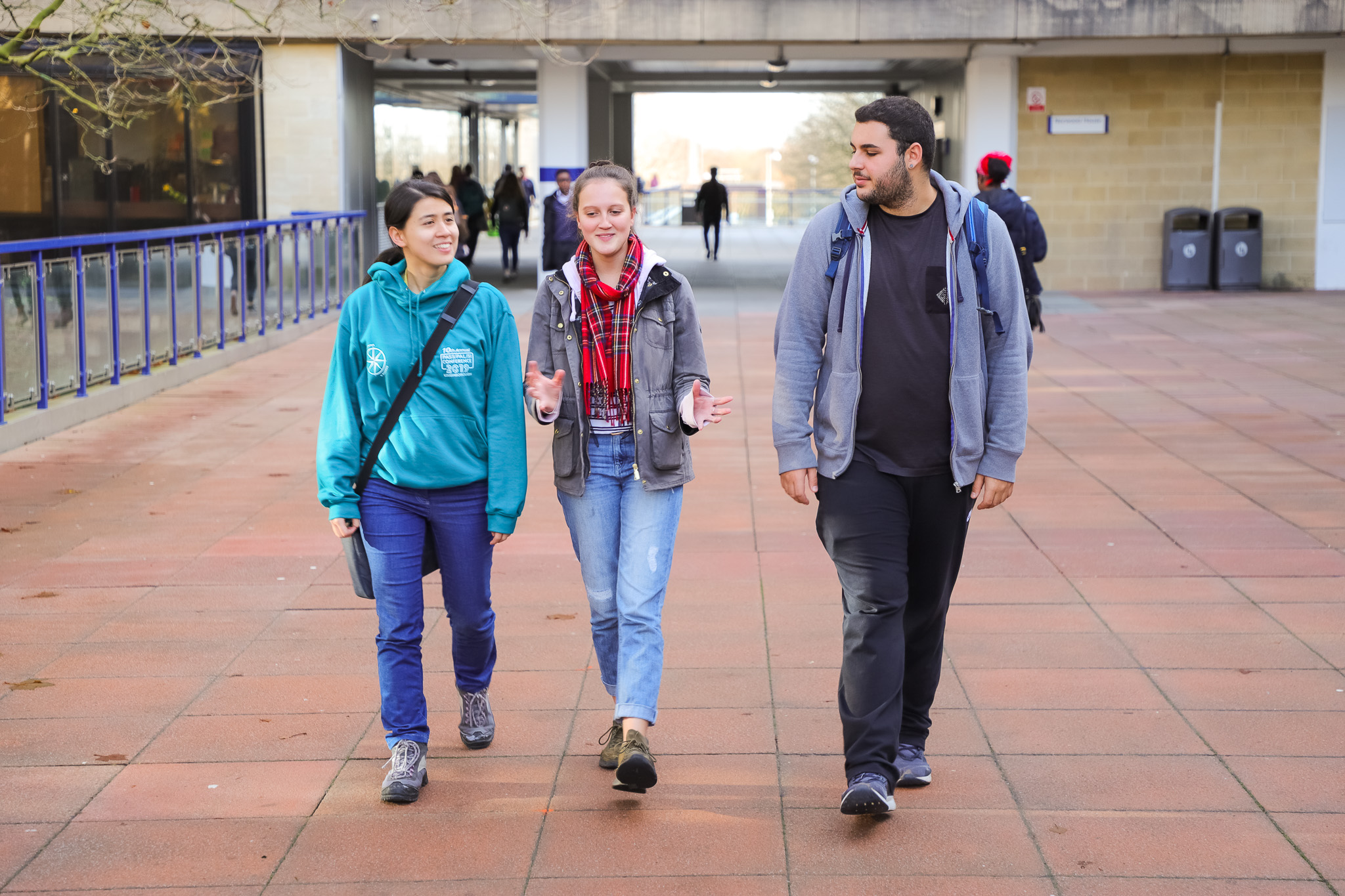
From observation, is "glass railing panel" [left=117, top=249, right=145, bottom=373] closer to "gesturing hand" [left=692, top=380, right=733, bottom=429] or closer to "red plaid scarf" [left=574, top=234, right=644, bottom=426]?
"red plaid scarf" [left=574, top=234, right=644, bottom=426]

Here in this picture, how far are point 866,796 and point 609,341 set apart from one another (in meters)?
Result: 1.30

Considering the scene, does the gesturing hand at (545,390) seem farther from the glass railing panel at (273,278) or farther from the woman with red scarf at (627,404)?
the glass railing panel at (273,278)

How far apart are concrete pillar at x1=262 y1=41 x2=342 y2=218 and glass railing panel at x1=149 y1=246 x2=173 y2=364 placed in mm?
8666

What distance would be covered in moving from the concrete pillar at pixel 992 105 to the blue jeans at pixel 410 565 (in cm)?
1802

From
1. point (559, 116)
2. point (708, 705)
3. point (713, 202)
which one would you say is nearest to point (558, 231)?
point (559, 116)

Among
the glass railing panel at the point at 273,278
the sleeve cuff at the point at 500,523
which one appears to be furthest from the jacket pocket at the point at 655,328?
the glass railing panel at the point at 273,278

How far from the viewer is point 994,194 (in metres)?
11.1

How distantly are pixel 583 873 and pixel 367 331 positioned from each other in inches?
58.1

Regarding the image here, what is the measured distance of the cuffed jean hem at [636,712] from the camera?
3.98m

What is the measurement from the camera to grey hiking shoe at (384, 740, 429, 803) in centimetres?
395

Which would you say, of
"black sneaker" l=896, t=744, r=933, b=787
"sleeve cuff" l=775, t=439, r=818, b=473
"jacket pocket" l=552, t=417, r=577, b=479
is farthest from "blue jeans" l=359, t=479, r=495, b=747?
"black sneaker" l=896, t=744, r=933, b=787

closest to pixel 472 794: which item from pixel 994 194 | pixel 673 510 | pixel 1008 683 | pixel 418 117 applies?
pixel 673 510

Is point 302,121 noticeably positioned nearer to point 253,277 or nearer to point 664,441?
point 253,277

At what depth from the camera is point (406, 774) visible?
157 inches
